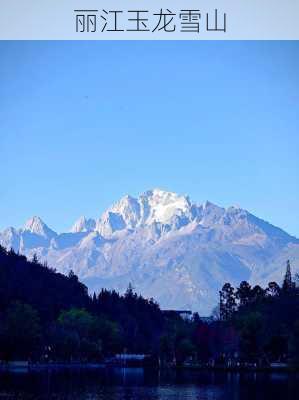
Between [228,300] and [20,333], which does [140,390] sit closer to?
[20,333]

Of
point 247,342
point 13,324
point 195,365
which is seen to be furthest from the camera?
point 195,365

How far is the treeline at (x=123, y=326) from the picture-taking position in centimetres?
5912

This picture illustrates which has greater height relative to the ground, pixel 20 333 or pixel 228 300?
pixel 228 300

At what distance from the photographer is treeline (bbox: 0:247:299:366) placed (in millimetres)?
59125

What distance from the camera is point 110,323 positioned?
82500 millimetres

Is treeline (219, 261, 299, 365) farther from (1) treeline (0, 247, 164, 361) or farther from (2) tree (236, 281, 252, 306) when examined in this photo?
(1) treeline (0, 247, 164, 361)

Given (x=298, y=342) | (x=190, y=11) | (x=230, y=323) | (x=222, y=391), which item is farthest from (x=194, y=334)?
(x=190, y=11)

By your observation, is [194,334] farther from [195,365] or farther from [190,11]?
[190,11]

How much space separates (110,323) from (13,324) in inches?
935

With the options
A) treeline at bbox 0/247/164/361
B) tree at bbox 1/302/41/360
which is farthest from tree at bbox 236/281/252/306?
tree at bbox 1/302/41/360

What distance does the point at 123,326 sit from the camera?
3622 inches

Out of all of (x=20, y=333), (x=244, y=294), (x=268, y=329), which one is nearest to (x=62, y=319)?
(x=20, y=333)

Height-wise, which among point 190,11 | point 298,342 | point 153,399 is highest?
point 190,11

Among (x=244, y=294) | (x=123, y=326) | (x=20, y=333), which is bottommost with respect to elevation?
(x=20, y=333)
